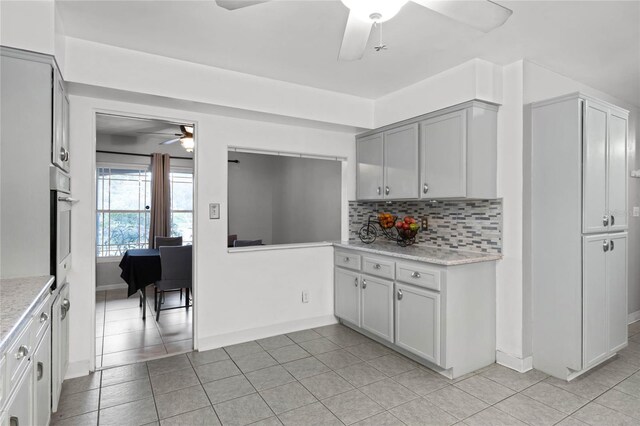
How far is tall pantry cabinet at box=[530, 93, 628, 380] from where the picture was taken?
2.58 metres

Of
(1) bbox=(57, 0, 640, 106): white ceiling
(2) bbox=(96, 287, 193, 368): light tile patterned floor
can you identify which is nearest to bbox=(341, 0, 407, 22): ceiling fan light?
(1) bbox=(57, 0, 640, 106): white ceiling

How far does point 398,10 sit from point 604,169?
7.29ft

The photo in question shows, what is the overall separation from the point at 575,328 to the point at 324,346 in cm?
197

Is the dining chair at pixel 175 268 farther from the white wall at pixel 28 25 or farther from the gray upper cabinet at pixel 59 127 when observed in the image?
the white wall at pixel 28 25

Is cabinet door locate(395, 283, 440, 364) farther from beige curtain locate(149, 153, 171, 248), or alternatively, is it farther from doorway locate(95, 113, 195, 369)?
beige curtain locate(149, 153, 171, 248)

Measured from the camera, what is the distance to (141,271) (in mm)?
4336

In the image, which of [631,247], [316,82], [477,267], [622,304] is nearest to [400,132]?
[316,82]

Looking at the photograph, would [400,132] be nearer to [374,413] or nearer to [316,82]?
[316,82]

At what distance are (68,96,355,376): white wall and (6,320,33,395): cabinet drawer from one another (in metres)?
1.54

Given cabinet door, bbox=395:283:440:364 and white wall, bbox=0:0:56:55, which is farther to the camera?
cabinet door, bbox=395:283:440:364

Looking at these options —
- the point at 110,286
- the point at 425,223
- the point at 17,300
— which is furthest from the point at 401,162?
the point at 110,286

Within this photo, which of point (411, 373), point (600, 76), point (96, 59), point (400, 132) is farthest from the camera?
point (400, 132)

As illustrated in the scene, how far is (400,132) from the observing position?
3502 millimetres

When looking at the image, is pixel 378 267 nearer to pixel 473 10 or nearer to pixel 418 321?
pixel 418 321
